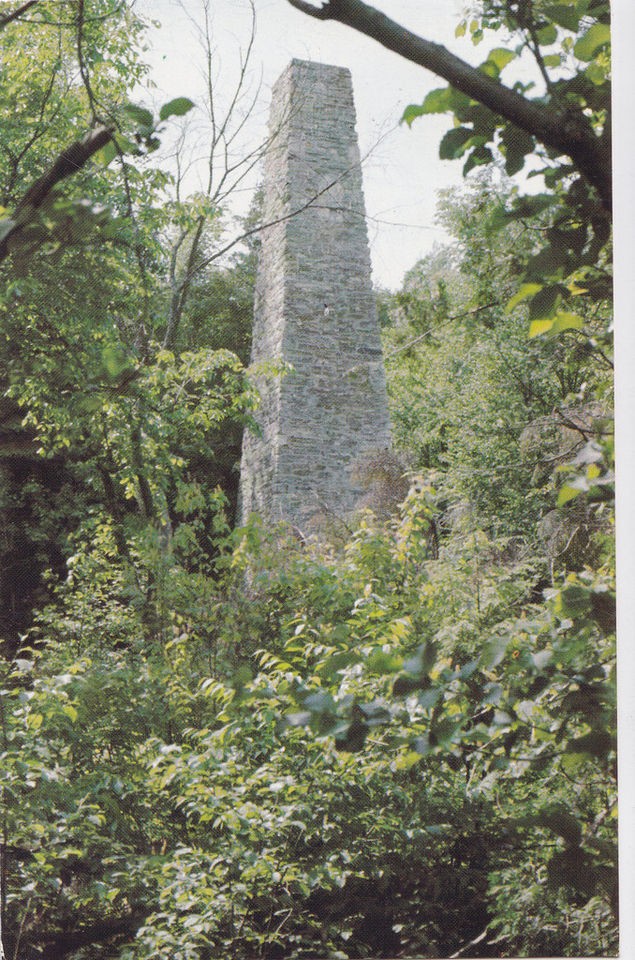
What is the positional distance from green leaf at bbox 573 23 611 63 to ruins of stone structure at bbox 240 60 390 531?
96cm

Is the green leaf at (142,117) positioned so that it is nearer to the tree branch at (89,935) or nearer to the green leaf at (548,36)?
the green leaf at (548,36)

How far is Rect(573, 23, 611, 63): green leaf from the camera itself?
1.07 metres

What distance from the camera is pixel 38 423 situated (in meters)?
1.91

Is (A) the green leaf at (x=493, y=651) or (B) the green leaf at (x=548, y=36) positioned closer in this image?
(A) the green leaf at (x=493, y=651)

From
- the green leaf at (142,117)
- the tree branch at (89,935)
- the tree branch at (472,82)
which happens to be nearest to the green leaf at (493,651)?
the tree branch at (472,82)

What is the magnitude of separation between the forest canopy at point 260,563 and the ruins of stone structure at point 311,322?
0.07 meters

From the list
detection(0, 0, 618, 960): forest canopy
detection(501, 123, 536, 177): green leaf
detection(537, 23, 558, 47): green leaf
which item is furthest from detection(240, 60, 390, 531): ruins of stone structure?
detection(501, 123, 536, 177): green leaf

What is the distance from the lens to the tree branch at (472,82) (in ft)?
2.57

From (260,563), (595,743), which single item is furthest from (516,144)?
(260,563)

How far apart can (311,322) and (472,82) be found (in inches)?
70.0

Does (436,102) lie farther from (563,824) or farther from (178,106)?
(563,824)

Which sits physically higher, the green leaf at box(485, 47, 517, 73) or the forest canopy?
the green leaf at box(485, 47, 517, 73)

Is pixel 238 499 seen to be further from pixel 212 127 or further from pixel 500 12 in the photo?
pixel 500 12

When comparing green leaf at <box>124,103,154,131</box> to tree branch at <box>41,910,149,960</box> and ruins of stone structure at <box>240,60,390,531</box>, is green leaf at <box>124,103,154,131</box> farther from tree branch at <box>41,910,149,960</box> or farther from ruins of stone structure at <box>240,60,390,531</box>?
tree branch at <box>41,910,149,960</box>
